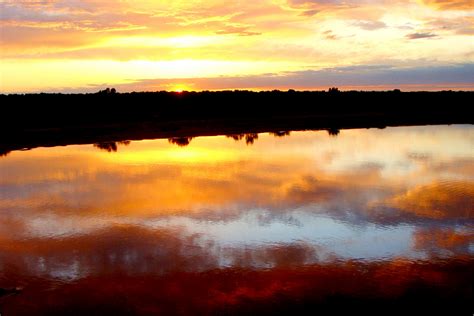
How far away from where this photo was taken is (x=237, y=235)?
11.5m

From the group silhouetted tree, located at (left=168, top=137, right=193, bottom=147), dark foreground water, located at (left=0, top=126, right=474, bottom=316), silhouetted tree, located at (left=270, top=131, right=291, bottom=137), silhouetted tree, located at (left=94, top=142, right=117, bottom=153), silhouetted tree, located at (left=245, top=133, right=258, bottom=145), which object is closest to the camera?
dark foreground water, located at (left=0, top=126, right=474, bottom=316)

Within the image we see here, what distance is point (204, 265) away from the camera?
31.6ft

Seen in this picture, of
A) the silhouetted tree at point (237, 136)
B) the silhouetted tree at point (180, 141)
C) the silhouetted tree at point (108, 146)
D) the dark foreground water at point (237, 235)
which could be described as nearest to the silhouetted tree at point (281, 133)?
the silhouetted tree at point (237, 136)

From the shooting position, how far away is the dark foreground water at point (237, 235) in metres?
8.26

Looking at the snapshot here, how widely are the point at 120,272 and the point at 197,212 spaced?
14.6 ft

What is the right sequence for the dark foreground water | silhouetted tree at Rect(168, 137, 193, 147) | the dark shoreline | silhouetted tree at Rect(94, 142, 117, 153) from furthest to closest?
1. the dark shoreline
2. silhouetted tree at Rect(168, 137, 193, 147)
3. silhouetted tree at Rect(94, 142, 117, 153)
4. the dark foreground water

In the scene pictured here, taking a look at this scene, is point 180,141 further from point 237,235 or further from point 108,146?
point 237,235

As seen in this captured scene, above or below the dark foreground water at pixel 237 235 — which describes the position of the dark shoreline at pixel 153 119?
above

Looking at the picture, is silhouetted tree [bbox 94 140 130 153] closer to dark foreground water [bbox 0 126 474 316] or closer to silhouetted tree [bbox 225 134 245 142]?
dark foreground water [bbox 0 126 474 316]

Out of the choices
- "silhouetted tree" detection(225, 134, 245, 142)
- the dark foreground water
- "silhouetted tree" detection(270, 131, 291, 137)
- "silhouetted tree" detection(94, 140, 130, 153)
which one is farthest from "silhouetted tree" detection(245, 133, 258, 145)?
"silhouetted tree" detection(94, 140, 130, 153)

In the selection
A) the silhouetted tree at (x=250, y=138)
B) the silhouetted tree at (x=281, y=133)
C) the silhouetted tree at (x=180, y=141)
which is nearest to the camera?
the silhouetted tree at (x=180, y=141)

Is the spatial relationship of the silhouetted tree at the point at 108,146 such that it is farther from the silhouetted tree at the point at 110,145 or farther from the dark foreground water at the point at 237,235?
the dark foreground water at the point at 237,235

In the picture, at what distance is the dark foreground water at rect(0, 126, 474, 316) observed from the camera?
826 centimetres

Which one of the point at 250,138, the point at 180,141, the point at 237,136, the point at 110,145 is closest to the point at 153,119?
the point at 237,136
